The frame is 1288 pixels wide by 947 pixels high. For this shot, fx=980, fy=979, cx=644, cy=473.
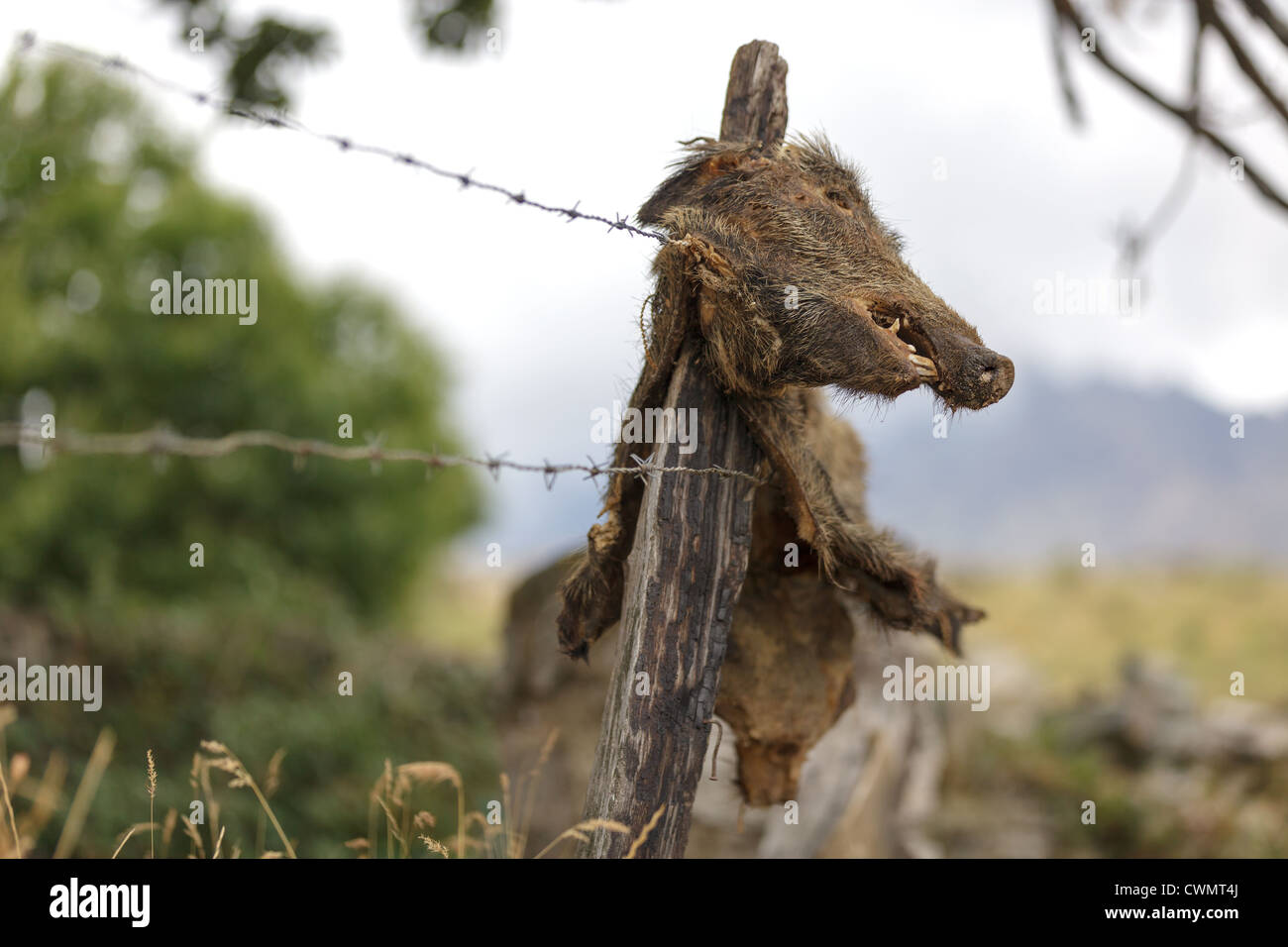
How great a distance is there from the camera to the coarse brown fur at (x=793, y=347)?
2027 mm

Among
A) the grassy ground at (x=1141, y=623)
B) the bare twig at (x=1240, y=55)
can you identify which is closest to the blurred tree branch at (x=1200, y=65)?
the bare twig at (x=1240, y=55)

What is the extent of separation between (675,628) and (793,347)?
65 centimetres

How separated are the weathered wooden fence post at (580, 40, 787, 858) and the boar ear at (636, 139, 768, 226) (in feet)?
1.06

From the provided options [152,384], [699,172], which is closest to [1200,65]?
[699,172]

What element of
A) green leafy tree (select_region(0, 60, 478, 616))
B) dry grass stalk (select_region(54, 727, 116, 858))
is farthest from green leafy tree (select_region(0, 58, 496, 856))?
dry grass stalk (select_region(54, 727, 116, 858))

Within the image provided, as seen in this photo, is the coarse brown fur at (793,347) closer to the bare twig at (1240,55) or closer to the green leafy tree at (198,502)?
the bare twig at (1240,55)

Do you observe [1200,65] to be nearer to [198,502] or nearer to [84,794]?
[84,794]

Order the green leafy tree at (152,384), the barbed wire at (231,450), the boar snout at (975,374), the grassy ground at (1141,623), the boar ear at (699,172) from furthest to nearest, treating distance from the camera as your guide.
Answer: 1. the grassy ground at (1141,623)
2. the green leafy tree at (152,384)
3. the boar ear at (699,172)
4. the boar snout at (975,374)
5. the barbed wire at (231,450)

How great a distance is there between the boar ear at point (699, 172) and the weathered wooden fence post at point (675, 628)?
0.32 meters

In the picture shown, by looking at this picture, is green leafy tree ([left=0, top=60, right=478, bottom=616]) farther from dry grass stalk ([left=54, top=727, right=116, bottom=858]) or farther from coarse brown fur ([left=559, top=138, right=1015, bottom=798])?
coarse brown fur ([left=559, top=138, right=1015, bottom=798])

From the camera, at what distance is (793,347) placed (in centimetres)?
203
